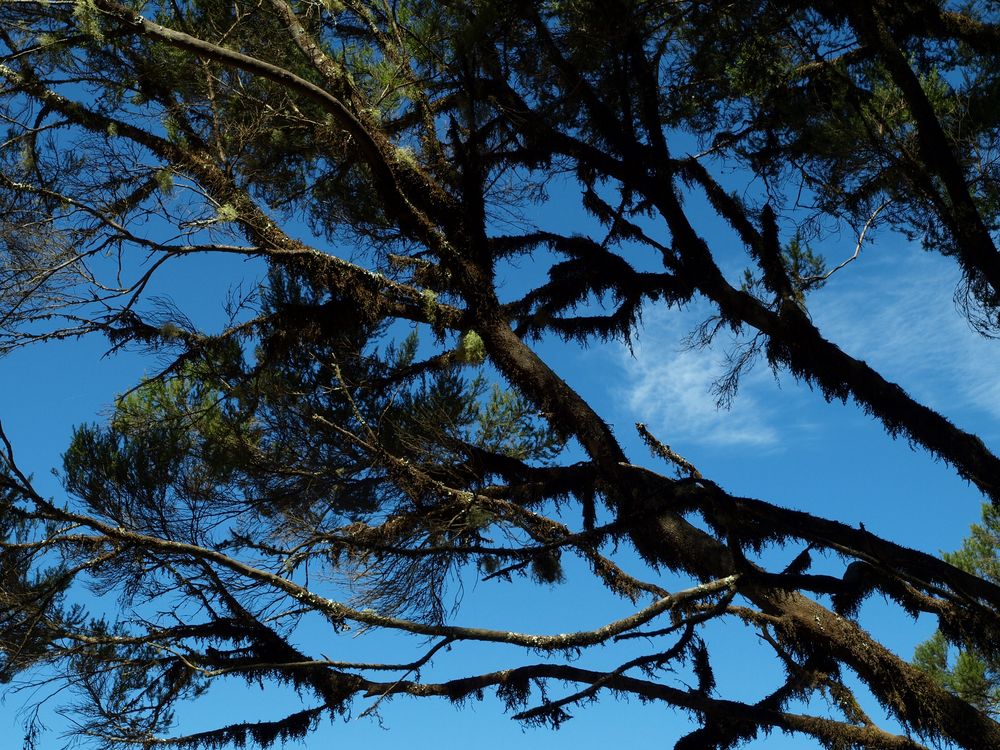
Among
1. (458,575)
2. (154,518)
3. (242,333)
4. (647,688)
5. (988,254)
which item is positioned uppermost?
(242,333)

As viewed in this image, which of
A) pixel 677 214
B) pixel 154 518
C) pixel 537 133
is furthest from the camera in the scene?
pixel 537 133

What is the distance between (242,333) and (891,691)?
4.32 meters

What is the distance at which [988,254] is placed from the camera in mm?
5637

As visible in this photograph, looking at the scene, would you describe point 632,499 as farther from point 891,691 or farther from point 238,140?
point 238,140

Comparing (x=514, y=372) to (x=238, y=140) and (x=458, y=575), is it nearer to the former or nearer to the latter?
(x=458, y=575)

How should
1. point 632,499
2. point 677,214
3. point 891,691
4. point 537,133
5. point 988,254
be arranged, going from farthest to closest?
point 537,133, point 677,214, point 988,254, point 632,499, point 891,691

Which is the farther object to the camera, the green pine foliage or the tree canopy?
the green pine foliage

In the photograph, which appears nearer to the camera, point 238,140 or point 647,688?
point 647,688

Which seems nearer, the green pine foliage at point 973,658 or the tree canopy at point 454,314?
the tree canopy at point 454,314

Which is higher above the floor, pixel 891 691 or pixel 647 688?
pixel 647 688

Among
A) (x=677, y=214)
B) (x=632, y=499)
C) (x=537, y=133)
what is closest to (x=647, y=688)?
(x=632, y=499)

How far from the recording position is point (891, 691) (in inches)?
188

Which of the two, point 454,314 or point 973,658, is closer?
point 454,314

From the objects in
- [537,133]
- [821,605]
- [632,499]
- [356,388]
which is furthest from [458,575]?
[537,133]
